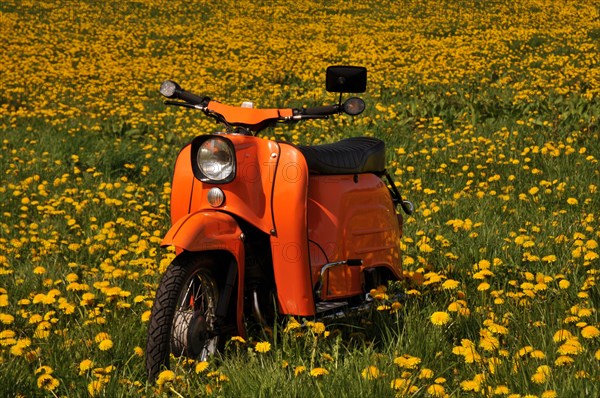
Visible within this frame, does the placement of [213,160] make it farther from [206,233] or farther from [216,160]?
[206,233]

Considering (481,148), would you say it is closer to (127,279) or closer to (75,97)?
(127,279)

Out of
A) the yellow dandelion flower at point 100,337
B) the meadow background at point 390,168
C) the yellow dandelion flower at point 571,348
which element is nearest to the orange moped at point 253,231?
the meadow background at point 390,168

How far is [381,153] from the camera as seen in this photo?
421cm

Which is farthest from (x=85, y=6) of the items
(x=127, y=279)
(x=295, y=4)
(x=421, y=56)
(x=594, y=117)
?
(x=127, y=279)

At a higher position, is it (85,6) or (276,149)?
(85,6)

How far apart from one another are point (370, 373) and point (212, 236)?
93 cm

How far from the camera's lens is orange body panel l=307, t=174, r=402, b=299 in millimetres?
3709

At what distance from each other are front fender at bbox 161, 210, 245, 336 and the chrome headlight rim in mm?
144

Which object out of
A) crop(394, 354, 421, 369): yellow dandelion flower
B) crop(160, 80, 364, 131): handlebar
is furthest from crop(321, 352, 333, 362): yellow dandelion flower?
crop(160, 80, 364, 131): handlebar

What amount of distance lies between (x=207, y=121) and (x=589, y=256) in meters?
6.31

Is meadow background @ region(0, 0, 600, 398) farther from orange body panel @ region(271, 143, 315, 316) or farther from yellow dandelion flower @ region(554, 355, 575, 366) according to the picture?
orange body panel @ region(271, 143, 315, 316)

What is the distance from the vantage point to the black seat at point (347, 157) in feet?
12.1

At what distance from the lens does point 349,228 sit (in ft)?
12.7

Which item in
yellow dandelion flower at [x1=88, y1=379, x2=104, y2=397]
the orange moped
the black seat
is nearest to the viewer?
yellow dandelion flower at [x1=88, y1=379, x2=104, y2=397]
